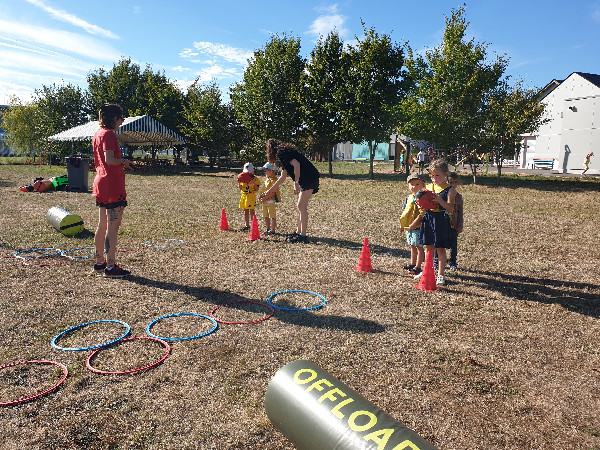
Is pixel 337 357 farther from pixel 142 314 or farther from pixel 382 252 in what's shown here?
pixel 382 252

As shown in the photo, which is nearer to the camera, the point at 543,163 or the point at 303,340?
the point at 303,340

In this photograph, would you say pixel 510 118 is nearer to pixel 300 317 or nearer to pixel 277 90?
pixel 277 90

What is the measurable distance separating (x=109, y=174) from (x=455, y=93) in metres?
21.3

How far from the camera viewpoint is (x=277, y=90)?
104 feet

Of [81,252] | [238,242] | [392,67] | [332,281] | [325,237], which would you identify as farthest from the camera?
[392,67]

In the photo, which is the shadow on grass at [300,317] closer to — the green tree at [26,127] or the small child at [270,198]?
the small child at [270,198]

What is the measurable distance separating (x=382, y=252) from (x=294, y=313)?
11.6 feet

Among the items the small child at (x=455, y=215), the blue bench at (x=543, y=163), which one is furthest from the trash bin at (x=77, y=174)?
the blue bench at (x=543, y=163)

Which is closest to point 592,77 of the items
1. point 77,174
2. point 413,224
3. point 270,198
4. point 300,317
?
point 270,198

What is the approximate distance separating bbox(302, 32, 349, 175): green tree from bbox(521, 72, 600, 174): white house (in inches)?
594

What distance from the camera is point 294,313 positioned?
5250 millimetres

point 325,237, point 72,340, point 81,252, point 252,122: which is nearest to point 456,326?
point 72,340

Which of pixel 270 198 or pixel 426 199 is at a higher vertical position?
pixel 426 199

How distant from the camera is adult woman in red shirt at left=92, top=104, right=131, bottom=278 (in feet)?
19.5
